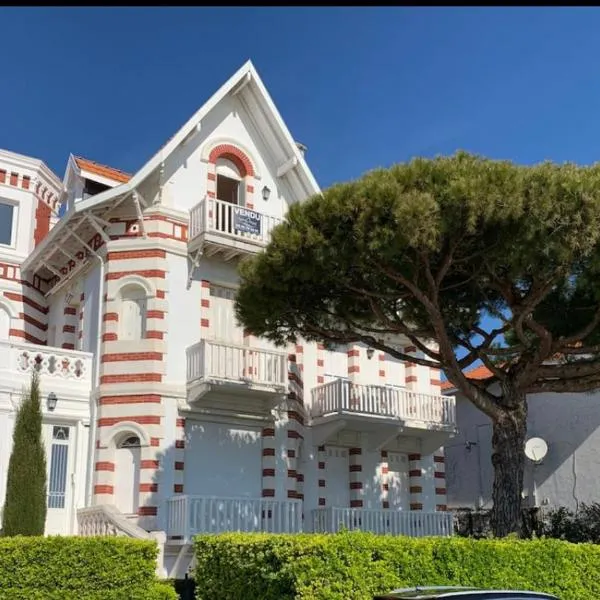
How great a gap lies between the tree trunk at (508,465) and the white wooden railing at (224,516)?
544 centimetres

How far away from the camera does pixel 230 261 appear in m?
21.6

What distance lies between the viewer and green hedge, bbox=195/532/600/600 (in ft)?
34.4

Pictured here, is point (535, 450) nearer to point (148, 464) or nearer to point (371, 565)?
point (148, 464)

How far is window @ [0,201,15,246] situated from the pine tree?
814cm

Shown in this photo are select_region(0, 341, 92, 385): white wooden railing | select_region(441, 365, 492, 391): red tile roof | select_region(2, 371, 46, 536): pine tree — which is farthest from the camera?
select_region(441, 365, 492, 391): red tile roof

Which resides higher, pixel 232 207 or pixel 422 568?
pixel 232 207

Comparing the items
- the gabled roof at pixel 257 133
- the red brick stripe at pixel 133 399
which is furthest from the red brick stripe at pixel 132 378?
the gabled roof at pixel 257 133

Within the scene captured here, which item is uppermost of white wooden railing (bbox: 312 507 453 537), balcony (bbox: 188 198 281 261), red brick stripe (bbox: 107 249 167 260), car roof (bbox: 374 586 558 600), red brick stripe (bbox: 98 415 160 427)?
balcony (bbox: 188 198 281 261)

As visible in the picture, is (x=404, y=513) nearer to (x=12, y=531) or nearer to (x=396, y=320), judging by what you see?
→ (x=396, y=320)

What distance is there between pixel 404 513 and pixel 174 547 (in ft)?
22.4

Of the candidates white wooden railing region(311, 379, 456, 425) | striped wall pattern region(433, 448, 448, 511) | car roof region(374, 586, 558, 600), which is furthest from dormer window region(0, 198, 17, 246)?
car roof region(374, 586, 558, 600)

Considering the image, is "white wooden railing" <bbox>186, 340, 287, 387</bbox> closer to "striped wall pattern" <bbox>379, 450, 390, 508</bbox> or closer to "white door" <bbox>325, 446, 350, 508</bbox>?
"white door" <bbox>325, 446, 350, 508</bbox>

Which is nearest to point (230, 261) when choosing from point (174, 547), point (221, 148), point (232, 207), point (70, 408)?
point (232, 207)

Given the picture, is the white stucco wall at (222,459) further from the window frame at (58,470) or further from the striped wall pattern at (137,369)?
the window frame at (58,470)
